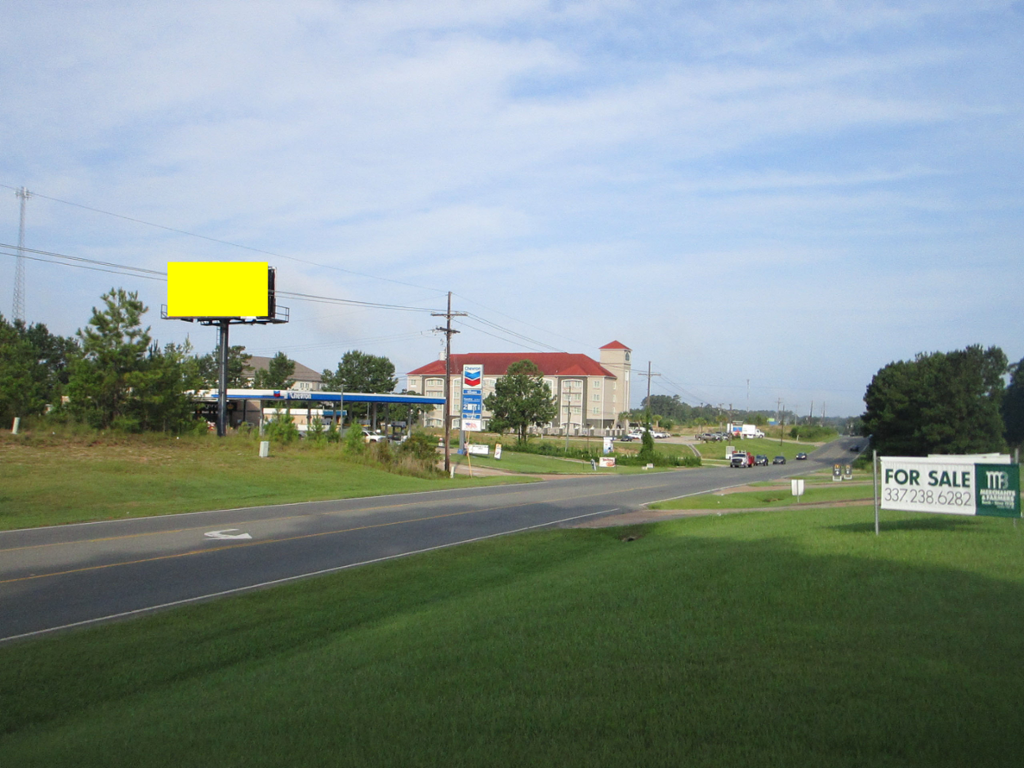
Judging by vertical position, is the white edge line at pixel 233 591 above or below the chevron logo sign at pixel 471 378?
below

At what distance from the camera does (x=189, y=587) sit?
12586 millimetres

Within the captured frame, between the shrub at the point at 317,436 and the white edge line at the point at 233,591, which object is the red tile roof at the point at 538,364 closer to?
the shrub at the point at 317,436

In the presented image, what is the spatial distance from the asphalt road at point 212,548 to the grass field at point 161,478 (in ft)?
7.41

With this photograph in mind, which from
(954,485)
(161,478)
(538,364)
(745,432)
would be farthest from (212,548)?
(745,432)

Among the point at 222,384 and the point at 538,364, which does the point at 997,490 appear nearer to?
the point at 222,384

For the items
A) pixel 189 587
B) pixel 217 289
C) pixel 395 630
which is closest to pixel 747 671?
pixel 395 630

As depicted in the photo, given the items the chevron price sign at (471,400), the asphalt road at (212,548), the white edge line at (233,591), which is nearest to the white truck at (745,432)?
the chevron price sign at (471,400)

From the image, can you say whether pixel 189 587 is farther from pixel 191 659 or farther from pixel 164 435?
pixel 164 435

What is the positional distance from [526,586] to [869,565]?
14.3ft

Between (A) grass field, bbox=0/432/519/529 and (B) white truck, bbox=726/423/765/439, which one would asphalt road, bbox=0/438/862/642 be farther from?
(B) white truck, bbox=726/423/765/439

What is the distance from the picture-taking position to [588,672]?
615 centimetres

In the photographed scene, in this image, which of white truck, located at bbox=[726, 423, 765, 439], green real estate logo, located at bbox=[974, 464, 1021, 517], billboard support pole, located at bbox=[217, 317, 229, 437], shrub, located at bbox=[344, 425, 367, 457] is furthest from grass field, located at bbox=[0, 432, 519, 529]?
white truck, located at bbox=[726, 423, 765, 439]

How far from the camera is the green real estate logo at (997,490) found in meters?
11.1

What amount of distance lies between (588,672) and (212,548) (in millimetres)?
12139
